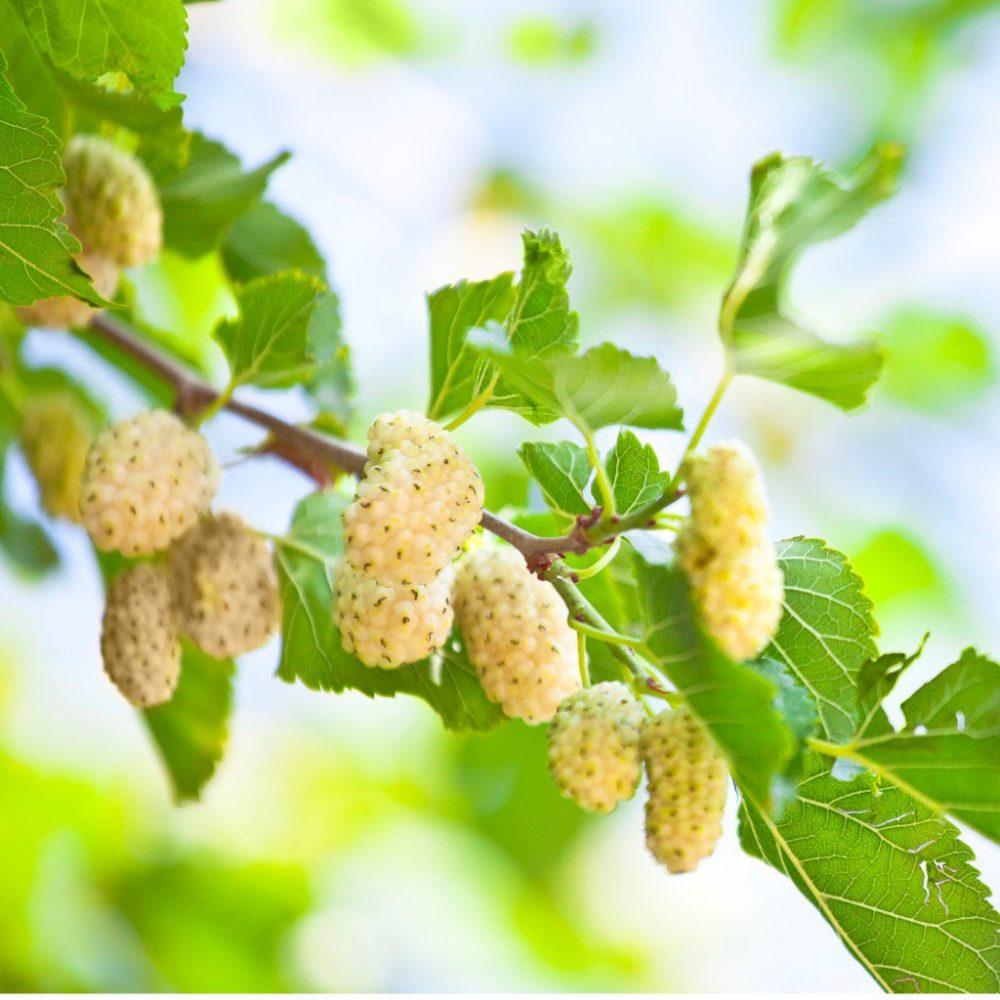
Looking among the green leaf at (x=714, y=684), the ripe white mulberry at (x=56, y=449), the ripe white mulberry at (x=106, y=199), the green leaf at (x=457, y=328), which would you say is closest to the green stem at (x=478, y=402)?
the green leaf at (x=457, y=328)

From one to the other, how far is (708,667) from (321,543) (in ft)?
0.90

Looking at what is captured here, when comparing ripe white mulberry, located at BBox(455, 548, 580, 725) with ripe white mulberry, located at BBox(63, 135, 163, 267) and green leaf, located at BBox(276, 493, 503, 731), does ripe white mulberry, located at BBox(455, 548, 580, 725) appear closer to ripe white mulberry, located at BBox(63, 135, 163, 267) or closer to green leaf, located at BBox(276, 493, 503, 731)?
green leaf, located at BBox(276, 493, 503, 731)

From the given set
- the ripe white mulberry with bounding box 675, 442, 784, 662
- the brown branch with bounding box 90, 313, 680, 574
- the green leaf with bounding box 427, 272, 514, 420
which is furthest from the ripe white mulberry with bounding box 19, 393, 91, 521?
the ripe white mulberry with bounding box 675, 442, 784, 662

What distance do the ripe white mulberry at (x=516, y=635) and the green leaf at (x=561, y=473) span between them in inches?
1.5

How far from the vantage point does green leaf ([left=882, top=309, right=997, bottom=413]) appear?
5.87 feet

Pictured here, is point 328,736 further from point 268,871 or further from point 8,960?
point 8,960

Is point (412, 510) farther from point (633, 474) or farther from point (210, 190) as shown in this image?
point (210, 190)

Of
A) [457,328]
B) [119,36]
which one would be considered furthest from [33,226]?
[457,328]

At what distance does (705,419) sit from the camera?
40 centimetres

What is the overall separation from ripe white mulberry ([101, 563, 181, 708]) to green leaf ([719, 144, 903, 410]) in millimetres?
331

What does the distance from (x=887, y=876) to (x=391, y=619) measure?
232 millimetres

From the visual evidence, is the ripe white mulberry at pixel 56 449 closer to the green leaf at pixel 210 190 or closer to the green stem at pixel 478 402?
the green leaf at pixel 210 190

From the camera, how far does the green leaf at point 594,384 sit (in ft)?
1.28

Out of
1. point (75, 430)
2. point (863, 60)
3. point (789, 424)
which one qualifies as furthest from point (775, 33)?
point (75, 430)
